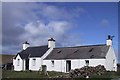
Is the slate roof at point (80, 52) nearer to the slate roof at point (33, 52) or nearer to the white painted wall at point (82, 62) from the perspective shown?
the white painted wall at point (82, 62)

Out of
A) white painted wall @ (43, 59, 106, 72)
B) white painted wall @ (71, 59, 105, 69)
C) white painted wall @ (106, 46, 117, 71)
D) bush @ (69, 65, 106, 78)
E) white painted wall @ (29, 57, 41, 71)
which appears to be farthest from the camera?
white painted wall @ (29, 57, 41, 71)

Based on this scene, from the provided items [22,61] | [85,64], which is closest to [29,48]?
[22,61]

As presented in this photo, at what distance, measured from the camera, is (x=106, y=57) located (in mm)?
34719

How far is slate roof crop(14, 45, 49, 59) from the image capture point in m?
42.7

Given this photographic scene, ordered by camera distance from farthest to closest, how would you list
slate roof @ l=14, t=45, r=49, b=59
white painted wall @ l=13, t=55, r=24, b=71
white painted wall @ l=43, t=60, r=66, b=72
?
white painted wall @ l=13, t=55, r=24, b=71 < slate roof @ l=14, t=45, r=49, b=59 < white painted wall @ l=43, t=60, r=66, b=72

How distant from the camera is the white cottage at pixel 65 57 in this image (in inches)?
1394

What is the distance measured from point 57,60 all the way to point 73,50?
9.37 ft

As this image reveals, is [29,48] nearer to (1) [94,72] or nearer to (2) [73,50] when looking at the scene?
(2) [73,50]

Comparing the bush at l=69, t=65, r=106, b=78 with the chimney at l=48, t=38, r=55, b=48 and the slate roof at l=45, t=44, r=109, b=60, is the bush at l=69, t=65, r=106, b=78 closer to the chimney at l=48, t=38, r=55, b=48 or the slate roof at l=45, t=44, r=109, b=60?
the slate roof at l=45, t=44, r=109, b=60

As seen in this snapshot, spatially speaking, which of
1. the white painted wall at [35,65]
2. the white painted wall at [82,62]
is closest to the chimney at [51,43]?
the white painted wall at [35,65]

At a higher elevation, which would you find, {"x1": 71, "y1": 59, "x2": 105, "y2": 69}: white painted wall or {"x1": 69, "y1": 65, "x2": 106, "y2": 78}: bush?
{"x1": 71, "y1": 59, "x2": 105, "y2": 69}: white painted wall

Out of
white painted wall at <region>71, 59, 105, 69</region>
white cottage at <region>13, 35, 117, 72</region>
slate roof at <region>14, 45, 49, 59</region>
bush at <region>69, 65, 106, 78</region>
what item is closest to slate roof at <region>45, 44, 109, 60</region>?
white cottage at <region>13, 35, 117, 72</region>

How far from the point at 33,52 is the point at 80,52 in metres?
9.48

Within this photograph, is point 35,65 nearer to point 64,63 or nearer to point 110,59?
point 64,63
